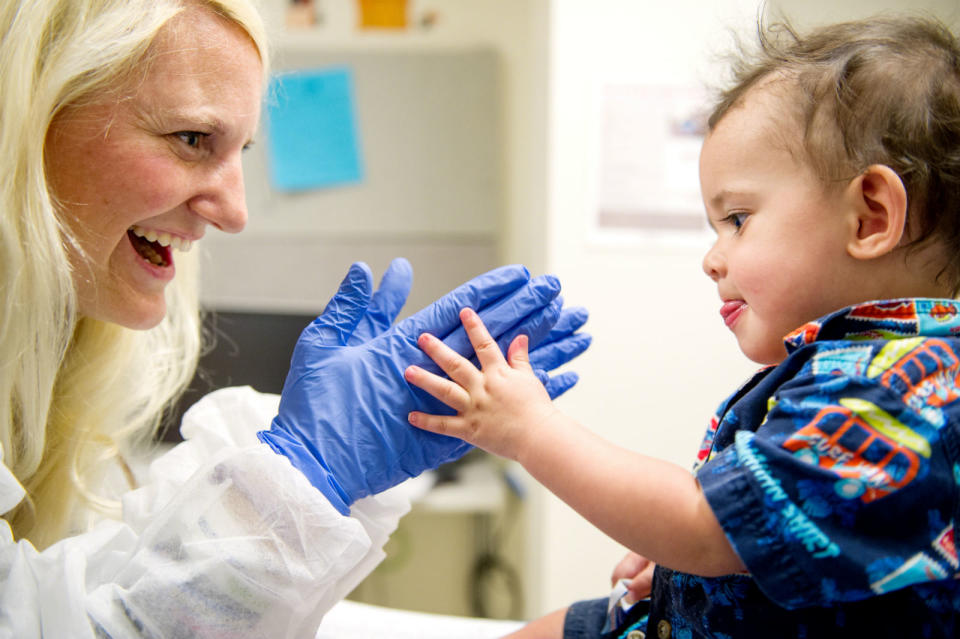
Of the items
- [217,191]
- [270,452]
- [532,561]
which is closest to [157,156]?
[217,191]

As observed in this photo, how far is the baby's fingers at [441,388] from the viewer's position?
29.2 inches

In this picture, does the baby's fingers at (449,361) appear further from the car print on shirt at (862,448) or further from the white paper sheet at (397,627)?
the white paper sheet at (397,627)

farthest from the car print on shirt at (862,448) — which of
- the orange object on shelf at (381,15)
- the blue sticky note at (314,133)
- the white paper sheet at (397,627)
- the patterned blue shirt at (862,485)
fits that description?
the orange object on shelf at (381,15)

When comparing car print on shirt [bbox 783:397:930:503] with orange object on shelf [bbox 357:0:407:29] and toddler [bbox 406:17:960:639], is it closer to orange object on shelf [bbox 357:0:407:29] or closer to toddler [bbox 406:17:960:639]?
toddler [bbox 406:17:960:639]

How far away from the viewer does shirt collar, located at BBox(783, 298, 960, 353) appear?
617 millimetres

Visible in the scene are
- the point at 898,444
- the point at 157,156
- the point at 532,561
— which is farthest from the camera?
the point at 532,561

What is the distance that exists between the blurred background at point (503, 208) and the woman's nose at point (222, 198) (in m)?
0.67

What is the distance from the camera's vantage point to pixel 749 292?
0.72 metres

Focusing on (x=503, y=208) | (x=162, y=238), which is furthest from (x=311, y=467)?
(x=503, y=208)

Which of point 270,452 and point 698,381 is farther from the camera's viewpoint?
point 698,381

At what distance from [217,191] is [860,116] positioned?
2.23ft

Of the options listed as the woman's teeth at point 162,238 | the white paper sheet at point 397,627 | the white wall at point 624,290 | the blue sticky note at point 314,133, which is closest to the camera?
the woman's teeth at point 162,238

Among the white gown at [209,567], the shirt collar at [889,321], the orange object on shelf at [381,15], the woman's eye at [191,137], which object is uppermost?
the orange object on shelf at [381,15]

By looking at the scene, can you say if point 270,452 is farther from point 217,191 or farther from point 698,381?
point 698,381
